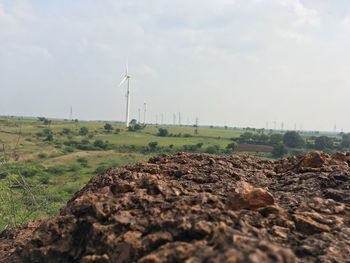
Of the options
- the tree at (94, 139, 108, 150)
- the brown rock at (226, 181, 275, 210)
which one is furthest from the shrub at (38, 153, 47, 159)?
the brown rock at (226, 181, 275, 210)

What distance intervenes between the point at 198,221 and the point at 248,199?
94 centimetres

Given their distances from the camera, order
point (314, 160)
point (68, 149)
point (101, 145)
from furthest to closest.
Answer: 1. point (101, 145)
2. point (68, 149)
3. point (314, 160)

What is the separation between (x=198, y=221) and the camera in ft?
14.6

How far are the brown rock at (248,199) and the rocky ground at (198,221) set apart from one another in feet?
0.04

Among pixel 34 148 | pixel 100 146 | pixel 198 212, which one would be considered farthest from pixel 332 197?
pixel 100 146

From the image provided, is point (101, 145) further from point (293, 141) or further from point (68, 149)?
point (293, 141)

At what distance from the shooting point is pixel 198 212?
15.4 feet

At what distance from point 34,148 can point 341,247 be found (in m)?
79.7

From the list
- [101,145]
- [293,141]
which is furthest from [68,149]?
[293,141]

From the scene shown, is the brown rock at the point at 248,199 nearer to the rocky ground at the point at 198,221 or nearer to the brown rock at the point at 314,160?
the rocky ground at the point at 198,221

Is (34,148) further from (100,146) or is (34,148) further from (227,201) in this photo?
(227,201)

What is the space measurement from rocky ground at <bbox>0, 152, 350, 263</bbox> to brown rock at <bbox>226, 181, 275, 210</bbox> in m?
0.01

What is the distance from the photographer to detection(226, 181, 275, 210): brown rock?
5.11 m

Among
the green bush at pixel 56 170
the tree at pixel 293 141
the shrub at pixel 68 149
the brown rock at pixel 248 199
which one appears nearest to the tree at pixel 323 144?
the tree at pixel 293 141
